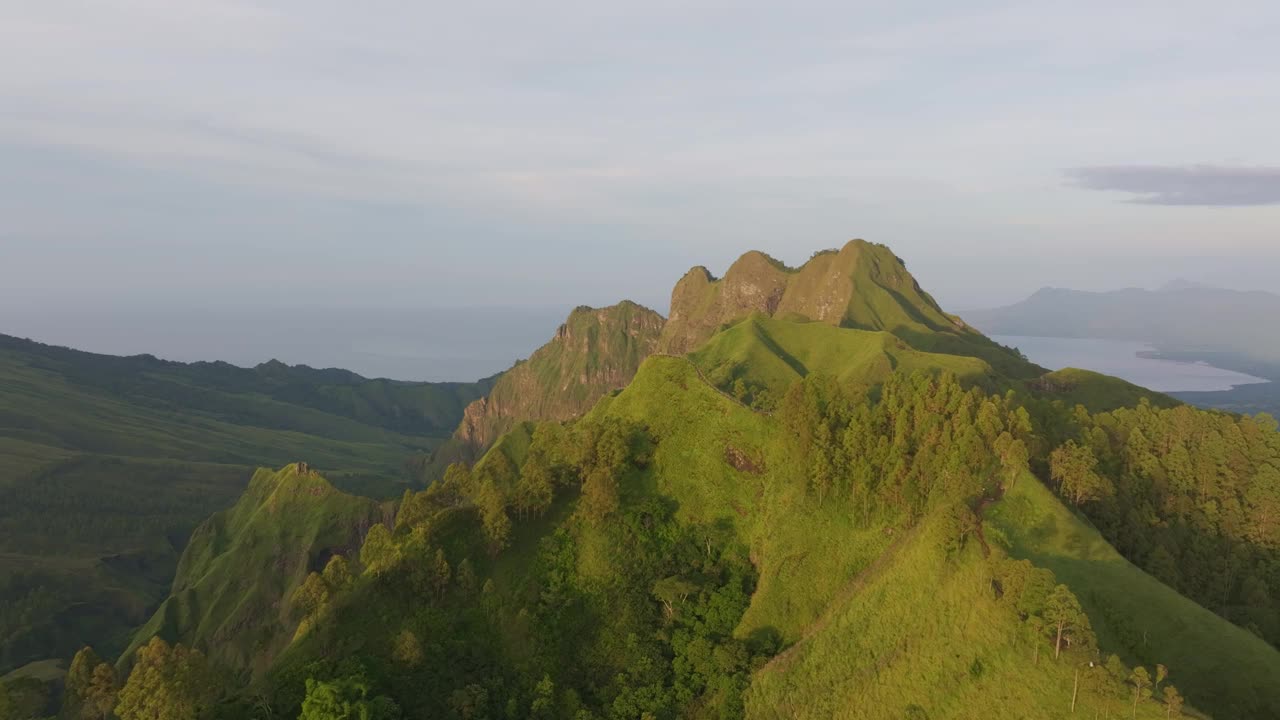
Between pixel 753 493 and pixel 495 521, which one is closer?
pixel 495 521

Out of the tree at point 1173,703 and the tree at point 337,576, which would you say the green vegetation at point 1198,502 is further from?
the tree at point 337,576

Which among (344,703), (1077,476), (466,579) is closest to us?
(344,703)

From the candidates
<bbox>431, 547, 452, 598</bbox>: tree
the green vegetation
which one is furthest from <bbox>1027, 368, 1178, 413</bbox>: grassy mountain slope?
<bbox>431, 547, 452, 598</bbox>: tree

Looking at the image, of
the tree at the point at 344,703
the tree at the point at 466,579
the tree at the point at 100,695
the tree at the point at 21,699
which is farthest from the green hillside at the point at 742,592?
the tree at the point at 21,699

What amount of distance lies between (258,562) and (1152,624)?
408ft

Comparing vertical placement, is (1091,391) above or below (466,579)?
above

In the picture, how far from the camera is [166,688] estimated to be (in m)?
42.5

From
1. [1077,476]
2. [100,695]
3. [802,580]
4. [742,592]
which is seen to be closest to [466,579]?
[742,592]

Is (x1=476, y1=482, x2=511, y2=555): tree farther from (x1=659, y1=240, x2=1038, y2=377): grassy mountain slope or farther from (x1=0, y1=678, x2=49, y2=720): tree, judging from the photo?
(x1=659, y1=240, x2=1038, y2=377): grassy mountain slope

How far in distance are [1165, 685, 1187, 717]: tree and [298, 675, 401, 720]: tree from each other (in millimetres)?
46534

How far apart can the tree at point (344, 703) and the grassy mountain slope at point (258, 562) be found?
5453cm

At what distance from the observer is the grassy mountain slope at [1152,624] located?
137 feet

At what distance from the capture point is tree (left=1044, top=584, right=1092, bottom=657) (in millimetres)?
39875

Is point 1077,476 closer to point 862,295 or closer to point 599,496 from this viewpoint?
point 599,496
